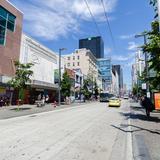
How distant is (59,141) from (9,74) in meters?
28.4

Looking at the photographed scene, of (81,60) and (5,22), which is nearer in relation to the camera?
(5,22)

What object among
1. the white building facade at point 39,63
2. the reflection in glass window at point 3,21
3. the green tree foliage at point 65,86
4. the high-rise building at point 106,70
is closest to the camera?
the reflection in glass window at point 3,21

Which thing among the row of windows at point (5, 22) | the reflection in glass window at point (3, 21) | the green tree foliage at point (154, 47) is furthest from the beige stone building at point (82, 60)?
the green tree foliage at point (154, 47)

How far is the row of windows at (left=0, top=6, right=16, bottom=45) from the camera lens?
34781mm

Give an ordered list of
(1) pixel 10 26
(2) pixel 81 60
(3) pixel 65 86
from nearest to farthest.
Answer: (1) pixel 10 26
(3) pixel 65 86
(2) pixel 81 60

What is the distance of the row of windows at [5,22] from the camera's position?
1369 inches

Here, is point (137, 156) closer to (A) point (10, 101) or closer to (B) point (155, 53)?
(B) point (155, 53)

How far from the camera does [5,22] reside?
3562cm

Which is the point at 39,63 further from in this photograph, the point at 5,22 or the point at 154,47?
the point at 154,47

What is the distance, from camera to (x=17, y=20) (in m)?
39.1

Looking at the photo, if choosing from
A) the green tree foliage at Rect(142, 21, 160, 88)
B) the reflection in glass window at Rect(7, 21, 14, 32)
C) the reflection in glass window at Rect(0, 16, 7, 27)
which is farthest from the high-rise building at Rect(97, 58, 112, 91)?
the green tree foliage at Rect(142, 21, 160, 88)

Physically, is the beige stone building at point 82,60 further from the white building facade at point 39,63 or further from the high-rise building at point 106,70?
the white building facade at point 39,63

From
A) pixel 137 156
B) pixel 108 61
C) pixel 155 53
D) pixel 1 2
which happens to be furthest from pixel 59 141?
A: pixel 108 61

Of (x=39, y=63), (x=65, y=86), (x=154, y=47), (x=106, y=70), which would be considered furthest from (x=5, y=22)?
(x=106, y=70)
